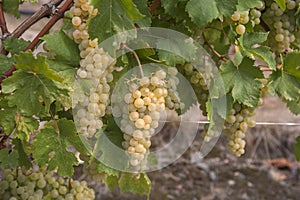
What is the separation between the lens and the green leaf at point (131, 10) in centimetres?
84

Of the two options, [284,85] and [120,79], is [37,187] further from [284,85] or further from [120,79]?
[284,85]

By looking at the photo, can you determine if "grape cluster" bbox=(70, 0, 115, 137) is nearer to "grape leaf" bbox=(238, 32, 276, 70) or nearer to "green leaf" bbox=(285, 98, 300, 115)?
"grape leaf" bbox=(238, 32, 276, 70)

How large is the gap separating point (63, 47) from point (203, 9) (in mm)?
228

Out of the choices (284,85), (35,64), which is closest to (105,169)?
(35,64)

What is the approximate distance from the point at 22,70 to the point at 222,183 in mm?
2565

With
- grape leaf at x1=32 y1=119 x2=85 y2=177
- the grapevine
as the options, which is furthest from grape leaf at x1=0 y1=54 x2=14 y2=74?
grape leaf at x1=32 y1=119 x2=85 y2=177

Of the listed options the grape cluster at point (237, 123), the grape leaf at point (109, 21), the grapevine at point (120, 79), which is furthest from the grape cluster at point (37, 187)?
the grape leaf at point (109, 21)

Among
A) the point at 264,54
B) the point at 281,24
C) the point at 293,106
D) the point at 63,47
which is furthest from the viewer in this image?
the point at 293,106

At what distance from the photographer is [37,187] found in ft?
3.93

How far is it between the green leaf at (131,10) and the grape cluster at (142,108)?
110mm

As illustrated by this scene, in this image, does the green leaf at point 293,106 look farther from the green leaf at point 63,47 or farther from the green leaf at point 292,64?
the green leaf at point 63,47

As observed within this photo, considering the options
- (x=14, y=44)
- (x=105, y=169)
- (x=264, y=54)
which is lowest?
(x=105, y=169)

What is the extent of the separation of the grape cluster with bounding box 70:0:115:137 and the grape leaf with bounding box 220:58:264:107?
0.78 ft

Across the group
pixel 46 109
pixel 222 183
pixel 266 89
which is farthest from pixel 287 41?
pixel 222 183
